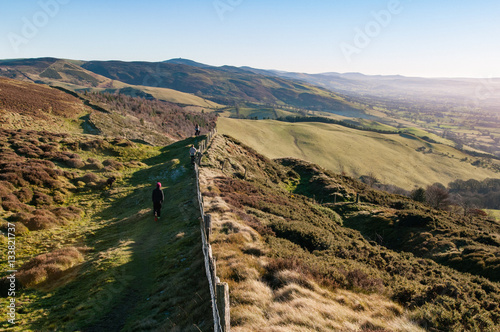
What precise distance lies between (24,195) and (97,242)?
10.1 m

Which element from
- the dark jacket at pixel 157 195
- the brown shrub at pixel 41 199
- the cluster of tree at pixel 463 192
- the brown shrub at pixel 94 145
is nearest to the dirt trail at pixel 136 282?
the dark jacket at pixel 157 195

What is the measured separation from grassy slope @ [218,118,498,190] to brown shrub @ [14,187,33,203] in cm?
6837

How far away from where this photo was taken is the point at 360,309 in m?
8.15

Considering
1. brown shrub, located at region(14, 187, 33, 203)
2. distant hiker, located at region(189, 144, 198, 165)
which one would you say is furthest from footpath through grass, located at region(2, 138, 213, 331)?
distant hiker, located at region(189, 144, 198, 165)

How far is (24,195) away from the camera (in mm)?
20172

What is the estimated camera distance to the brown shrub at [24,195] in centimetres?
1988

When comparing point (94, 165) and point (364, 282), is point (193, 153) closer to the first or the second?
point (94, 165)

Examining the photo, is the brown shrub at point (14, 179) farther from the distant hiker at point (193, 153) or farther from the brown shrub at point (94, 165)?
the distant hiker at point (193, 153)

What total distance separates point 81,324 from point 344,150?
10840cm

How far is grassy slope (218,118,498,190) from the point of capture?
93.4 metres

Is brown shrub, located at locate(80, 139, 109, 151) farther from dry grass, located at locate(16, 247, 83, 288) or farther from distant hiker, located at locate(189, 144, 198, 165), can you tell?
dry grass, located at locate(16, 247, 83, 288)

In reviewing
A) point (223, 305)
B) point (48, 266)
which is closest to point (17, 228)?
point (48, 266)

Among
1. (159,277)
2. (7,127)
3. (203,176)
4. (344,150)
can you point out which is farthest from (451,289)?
(344,150)

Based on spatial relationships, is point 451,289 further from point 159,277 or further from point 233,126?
point 233,126
